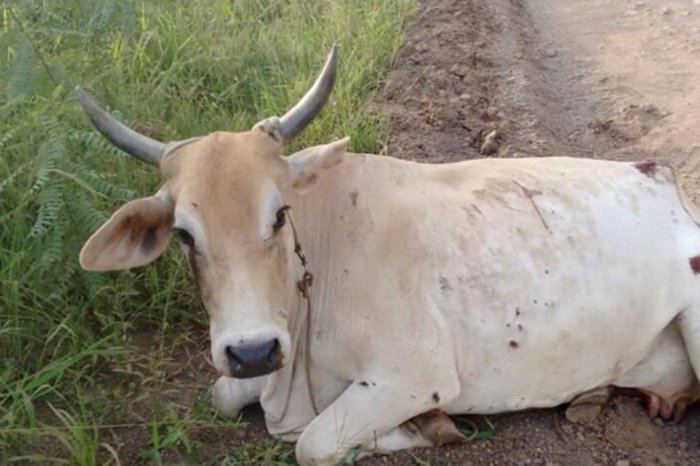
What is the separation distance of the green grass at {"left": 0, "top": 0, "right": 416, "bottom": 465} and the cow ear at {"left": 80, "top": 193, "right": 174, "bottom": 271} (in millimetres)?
594

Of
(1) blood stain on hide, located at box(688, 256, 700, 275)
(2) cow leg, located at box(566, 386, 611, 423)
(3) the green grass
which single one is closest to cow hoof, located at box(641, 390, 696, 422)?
(2) cow leg, located at box(566, 386, 611, 423)

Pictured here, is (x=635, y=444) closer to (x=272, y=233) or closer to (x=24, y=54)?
(x=272, y=233)

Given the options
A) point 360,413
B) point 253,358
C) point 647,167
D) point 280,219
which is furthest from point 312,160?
point 647,167

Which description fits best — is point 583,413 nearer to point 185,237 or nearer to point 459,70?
point 185,237

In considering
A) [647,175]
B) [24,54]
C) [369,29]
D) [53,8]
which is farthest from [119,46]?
[647,175]

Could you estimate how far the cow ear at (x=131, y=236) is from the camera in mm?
3320

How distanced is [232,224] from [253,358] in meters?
0.41

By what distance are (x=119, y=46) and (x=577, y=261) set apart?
10.0 ft

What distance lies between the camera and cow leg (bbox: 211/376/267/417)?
3.81 m

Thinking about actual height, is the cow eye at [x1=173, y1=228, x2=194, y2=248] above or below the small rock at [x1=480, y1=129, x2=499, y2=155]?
above

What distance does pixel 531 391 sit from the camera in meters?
3.68

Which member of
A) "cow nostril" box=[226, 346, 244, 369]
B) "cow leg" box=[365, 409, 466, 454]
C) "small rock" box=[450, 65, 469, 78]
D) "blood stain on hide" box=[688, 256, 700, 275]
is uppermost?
"cow nostril" box=[226, 346, 244, 369]

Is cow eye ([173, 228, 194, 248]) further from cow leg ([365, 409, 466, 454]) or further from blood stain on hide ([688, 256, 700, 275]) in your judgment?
blood stain on hide ([688, 256, 700, 275])

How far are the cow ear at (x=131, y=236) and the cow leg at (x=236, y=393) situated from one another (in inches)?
25.3
